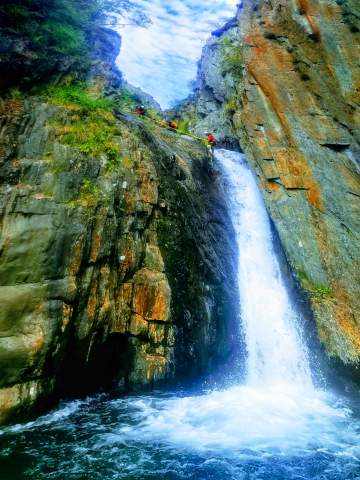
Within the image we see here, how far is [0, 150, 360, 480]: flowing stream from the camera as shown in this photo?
6523 millimetres

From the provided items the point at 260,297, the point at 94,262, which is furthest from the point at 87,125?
the point at 260,297

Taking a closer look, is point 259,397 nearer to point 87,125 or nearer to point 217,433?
point 217,433

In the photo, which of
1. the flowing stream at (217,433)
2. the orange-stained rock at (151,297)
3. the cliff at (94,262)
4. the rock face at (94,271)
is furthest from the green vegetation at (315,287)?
the orange-stained rock at (151,297)

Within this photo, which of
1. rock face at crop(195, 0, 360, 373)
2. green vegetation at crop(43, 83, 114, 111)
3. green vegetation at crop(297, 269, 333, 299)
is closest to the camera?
green vegetation at crop(43, 83, 114, 111)

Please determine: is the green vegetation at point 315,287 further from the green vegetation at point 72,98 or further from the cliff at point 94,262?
the green vegetation at point 72,98

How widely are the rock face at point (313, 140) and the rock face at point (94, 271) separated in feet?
14.4

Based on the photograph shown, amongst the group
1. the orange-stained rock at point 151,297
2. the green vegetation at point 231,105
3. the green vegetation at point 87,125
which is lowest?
the orange-stained rock at point 151,297

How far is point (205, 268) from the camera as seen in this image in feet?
38.1

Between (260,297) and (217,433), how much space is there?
20.8 feet

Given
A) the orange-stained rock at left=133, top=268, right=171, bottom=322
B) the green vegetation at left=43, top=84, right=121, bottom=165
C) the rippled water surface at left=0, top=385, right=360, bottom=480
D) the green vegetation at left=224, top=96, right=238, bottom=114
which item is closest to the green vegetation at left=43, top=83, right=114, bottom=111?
the green vegetation at left=43, top=84, right=121, bottom=165

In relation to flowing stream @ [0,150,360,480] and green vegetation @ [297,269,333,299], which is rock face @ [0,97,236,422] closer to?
flowing stream @ [0,150,360,480]

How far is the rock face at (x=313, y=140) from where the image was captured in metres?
13.9

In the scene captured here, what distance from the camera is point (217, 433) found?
8055 mm

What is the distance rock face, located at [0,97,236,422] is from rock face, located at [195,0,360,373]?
4.38m
